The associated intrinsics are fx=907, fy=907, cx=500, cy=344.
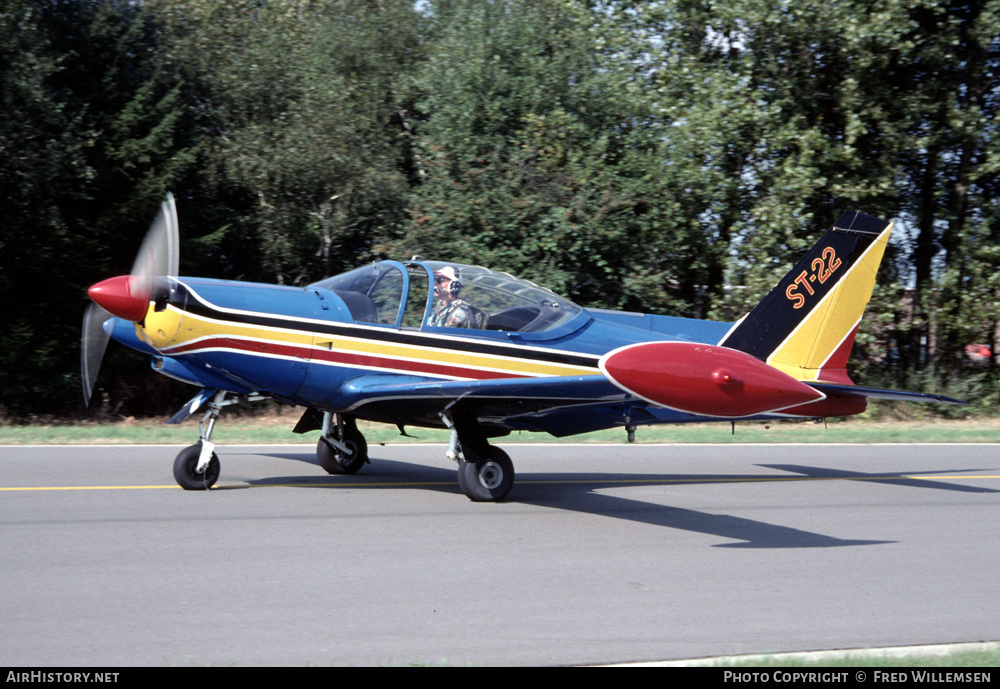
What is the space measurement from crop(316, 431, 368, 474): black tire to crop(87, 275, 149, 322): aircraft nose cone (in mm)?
2634

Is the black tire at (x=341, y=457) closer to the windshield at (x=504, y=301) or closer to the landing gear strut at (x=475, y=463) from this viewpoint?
the landing gear strut at (x=475, y=463)

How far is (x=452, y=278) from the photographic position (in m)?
8.47

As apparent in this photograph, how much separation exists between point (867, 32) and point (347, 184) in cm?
1088

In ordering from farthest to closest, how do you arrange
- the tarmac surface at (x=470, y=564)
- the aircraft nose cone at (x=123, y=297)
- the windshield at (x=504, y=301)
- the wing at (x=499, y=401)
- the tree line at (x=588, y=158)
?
the tree line at (x=588, y=158) < the windshield at (x=504, y=301) < the aircraft nose cone at (x=123, y=297) < the wing at (x=499, y=401) < the tarmac surface at (x=470, y=564)

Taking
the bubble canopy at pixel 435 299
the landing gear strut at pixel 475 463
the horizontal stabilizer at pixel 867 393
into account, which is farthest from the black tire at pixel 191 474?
the horizontal stabilizer at pixel 867 393

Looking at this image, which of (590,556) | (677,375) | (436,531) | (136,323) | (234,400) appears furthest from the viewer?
(234,400)

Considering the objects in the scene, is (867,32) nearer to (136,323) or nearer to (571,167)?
(571,167)

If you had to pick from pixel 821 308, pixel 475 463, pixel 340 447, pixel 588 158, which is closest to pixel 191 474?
pixel 340 447

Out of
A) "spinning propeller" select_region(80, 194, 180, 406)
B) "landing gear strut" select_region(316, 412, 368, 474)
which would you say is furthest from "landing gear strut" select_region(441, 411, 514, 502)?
"spinning propeller" select_region(80, 194, 180, 406)

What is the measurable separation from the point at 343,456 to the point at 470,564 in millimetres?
3721

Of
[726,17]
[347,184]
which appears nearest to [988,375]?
[726,17]

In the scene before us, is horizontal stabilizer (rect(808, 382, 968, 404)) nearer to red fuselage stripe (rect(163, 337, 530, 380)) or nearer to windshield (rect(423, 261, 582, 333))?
windshield (rect(423, 261, 582, 333))

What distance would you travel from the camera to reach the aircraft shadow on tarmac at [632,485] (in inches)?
293

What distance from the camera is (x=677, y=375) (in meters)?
5.94
